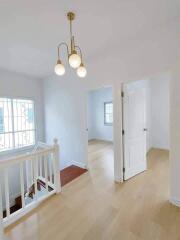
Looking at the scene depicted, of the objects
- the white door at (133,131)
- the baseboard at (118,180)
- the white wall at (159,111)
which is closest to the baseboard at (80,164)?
the baseboard at (118,180)

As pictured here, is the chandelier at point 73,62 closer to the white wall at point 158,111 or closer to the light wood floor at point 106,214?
the light wood floor at point 106,214

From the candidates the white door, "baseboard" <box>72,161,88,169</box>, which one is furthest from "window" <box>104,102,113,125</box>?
the white door

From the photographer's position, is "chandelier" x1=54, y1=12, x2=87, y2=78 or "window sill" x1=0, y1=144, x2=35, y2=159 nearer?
"chandelier" x1=54, y1=12, x2=87, y2=78

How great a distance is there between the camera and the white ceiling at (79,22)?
179 centimetres

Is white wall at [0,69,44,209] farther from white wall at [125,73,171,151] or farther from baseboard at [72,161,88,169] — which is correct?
white wall at [125,73,171,151]

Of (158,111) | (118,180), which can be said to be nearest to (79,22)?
(118,180)

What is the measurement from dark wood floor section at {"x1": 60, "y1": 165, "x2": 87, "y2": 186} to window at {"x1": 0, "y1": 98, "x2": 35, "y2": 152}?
1970 mm

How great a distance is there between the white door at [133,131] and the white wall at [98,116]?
382cm

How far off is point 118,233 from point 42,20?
10.2 feet

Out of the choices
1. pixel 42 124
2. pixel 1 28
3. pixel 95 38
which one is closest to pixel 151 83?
pixel 95 38

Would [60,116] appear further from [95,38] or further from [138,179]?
[138,179]

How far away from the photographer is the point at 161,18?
212cm

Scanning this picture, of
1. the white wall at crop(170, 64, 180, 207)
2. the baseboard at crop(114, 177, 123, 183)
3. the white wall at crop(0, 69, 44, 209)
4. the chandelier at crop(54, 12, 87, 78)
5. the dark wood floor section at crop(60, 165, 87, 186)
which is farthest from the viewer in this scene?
the white wall at crop(0, 69, 44, 209)

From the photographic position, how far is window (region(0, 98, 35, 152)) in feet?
14.1
